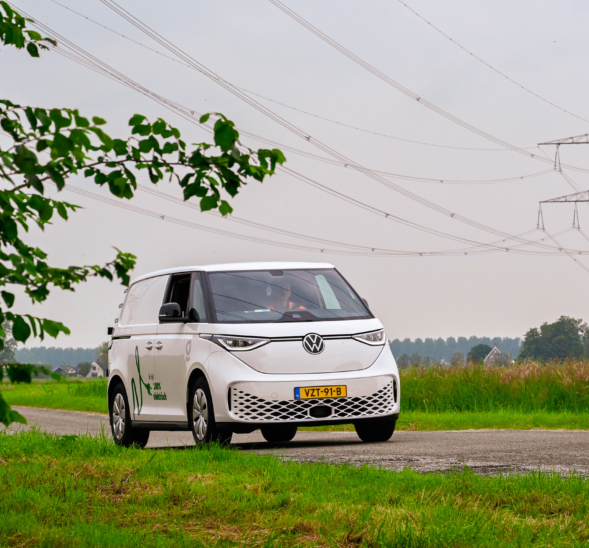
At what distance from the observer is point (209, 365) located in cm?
1126

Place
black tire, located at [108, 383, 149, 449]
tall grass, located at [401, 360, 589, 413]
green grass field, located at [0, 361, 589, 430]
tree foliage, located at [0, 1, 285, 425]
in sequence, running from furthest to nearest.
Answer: tall grass, located at [401, 360, 589, 413], green grass field, located at [0, 361, 589, 430], black tire, located at [108, 383, 149, 449], tree foliage, located at [0, 1, 285, 425]

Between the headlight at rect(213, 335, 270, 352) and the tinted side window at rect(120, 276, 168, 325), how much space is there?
5.23 feet

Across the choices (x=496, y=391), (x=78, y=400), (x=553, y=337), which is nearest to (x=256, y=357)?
(x=496, y=391)

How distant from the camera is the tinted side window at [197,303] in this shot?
11.8 m

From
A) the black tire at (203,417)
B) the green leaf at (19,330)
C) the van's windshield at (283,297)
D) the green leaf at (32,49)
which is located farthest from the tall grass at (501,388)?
the green leaf at (19,330)

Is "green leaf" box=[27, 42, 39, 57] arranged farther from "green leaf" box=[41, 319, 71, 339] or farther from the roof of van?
the roof of van

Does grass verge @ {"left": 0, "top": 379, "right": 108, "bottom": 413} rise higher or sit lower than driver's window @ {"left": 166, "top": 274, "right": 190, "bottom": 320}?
lower

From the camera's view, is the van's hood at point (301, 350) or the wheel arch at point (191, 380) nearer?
the van's hood at point (301, 350)

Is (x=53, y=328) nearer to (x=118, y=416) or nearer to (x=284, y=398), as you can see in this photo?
(x=284, y=398)

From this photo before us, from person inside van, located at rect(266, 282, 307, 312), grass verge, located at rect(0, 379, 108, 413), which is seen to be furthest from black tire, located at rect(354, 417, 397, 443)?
grass verge, located at rect(0, 379, 108, 413)

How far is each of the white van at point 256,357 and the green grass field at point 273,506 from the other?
2600mm

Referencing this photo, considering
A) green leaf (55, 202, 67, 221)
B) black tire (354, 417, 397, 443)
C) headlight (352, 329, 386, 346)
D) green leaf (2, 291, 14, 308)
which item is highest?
green leaf (55, 202, 67, 221)

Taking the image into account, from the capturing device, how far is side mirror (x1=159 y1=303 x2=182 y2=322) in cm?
1185

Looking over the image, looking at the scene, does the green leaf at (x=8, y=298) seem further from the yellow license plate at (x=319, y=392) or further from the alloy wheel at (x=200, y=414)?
the yellow license plate at (x=319, y=392)
